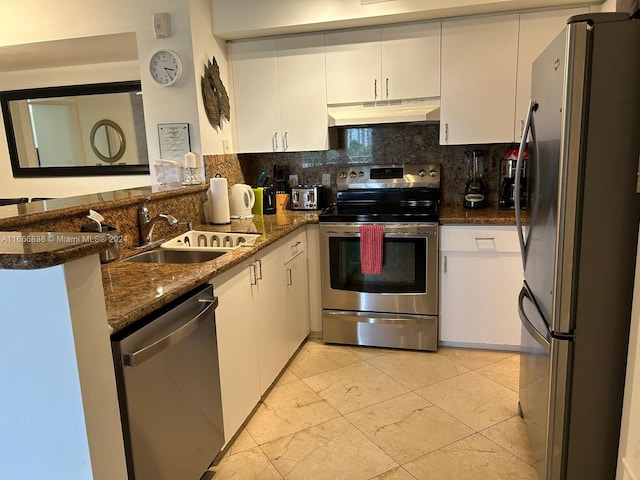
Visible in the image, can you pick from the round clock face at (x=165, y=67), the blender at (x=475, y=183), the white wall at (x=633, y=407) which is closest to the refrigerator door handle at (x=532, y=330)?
the white wall at (x=633, y=407)

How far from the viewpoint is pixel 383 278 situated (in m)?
3.09

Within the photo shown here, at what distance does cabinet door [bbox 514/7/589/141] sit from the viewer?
112 inches

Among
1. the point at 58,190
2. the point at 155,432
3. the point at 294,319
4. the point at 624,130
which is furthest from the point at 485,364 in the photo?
the point at 58,190

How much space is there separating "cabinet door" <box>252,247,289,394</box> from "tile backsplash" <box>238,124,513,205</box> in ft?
3.99

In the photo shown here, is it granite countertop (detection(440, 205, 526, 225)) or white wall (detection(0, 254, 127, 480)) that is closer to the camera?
white wall (detection(0, 254, 127, 480))

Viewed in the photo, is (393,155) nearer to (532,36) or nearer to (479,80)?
(479,80)

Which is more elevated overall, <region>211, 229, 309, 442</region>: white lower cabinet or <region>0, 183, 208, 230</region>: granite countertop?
<region>0, 183, 208, 230</region>: granite countertop

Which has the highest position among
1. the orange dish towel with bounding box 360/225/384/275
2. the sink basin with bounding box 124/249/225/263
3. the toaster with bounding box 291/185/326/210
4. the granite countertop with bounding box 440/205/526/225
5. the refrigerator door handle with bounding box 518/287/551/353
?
the toaster with bounding box 291/185/326/210

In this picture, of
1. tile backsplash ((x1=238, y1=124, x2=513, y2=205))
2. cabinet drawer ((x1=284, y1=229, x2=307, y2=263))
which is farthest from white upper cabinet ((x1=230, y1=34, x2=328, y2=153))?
cabinet drawer ((x1=284, y1=229, x2=307, y2=263))

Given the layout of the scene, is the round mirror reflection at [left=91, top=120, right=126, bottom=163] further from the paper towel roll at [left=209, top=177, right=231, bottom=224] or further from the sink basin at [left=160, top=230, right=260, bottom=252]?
the sink basin at [left=160, top=230, right=260, bottom=252]

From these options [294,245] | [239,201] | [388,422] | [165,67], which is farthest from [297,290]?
[165,67]

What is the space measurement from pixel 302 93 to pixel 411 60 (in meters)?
0.77

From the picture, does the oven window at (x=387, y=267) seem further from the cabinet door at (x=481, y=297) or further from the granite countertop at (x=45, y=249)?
the granite countertop at (x=45, y=249)

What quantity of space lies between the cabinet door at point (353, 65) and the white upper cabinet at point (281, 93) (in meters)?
0.07
